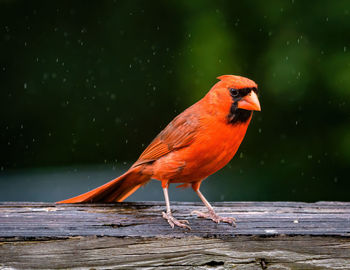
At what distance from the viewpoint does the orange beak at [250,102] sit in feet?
8.43

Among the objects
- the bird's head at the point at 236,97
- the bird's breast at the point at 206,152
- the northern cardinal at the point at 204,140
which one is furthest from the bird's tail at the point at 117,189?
the bird's head at the point at 236,97

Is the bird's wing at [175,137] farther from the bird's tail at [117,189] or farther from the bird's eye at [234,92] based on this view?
the bird's eye at [234,92]

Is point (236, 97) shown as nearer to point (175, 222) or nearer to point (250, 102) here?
point (250, 102)

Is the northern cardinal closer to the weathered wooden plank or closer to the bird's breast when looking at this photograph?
the bird's breast

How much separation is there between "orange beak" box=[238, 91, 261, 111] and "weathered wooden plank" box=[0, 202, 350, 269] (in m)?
0.52

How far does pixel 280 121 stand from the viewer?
4.74 m

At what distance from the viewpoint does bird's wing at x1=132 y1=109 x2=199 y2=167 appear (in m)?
2.77

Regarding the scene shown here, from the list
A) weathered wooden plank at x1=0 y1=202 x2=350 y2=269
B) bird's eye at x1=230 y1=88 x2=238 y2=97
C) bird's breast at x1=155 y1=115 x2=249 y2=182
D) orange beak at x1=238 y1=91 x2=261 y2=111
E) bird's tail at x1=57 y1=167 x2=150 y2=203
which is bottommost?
weathered wooden plank at x1=0 y1=202 x2=350 y2=269

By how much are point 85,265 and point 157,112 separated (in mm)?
3058

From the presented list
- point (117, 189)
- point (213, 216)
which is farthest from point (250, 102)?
point (117, 189)

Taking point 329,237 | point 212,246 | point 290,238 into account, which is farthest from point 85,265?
point 329,237

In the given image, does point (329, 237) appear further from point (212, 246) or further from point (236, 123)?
point (236, 123)

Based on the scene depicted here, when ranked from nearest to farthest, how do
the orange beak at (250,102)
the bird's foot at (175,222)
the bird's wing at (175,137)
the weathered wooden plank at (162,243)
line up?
the weathered wooden plank at (162,243), the bird's foot at (175,222), the orange beak at (250,102), the bird's wing at (175,137)

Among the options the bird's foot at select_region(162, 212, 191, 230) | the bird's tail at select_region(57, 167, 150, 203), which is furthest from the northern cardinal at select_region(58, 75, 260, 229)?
the bird's foot at select_region(162, 212, 191, 230)
